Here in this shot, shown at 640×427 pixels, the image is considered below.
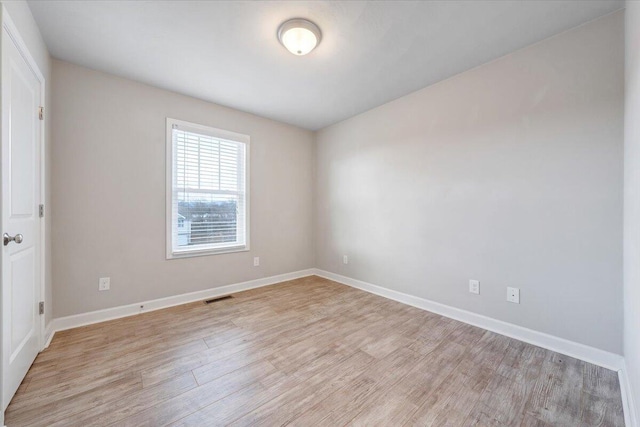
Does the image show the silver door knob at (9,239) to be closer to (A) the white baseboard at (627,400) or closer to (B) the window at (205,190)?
(B) the window at (205,190)

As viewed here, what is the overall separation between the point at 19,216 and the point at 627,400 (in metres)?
3.83

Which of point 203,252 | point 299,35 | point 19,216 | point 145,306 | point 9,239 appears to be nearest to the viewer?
point 9,239

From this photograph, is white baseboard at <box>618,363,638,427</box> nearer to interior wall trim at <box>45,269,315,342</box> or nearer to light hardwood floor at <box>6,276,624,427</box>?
light hardwood floor at <box>6,276,624,427</box>

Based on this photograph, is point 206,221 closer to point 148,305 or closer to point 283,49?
point 148,305

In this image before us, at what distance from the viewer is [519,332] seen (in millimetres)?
2154

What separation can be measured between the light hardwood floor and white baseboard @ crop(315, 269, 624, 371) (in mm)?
90

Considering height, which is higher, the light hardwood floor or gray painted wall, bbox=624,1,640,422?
gray painted wall, bbox=624,1,640,422

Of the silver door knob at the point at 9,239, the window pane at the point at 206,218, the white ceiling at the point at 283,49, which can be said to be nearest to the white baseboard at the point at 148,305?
the window pane at the point at 206,218

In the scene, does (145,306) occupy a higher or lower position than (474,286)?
lower

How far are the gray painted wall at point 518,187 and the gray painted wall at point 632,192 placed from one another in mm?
164

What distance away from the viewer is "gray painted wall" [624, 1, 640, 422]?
1262 millimetres

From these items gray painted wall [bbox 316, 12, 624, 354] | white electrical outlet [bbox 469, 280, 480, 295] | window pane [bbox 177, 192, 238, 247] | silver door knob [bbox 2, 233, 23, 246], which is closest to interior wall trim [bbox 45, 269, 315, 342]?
window pane [bbox 177, 192, 238, 247]

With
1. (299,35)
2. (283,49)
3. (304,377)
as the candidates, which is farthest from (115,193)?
(304,377)

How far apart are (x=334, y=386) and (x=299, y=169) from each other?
10.5 feet
